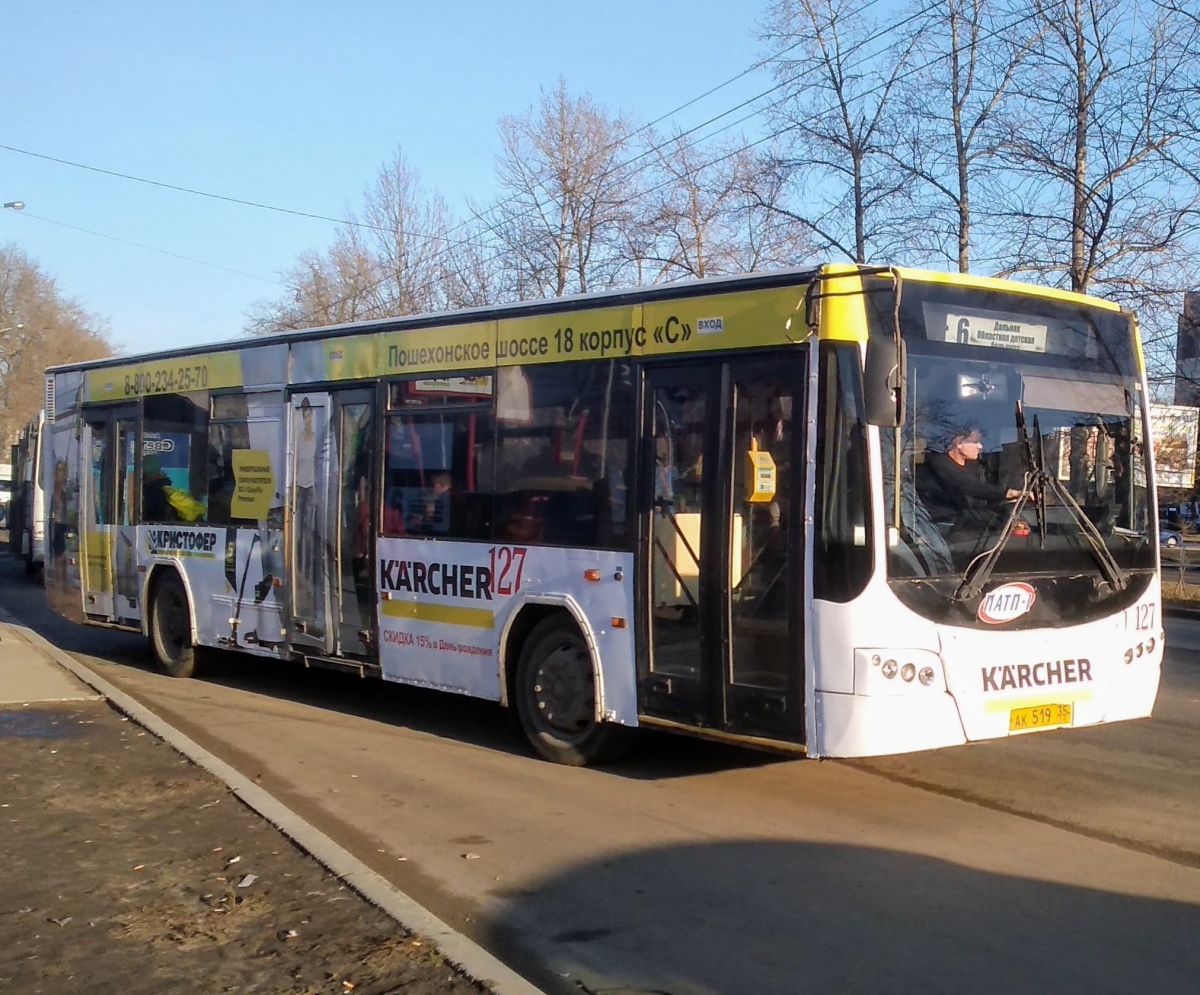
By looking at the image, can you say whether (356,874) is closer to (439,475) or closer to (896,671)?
(896,671)

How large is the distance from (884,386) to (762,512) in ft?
3.51

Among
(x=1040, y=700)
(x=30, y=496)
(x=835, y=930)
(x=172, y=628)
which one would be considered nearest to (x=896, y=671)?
(x=1040, y=700)

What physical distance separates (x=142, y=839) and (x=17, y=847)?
1.97ft

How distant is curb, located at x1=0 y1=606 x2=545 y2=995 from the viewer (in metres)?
4.66

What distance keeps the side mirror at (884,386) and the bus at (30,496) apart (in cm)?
2347

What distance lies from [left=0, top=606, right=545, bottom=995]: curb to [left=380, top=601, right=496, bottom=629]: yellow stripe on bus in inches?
68.8

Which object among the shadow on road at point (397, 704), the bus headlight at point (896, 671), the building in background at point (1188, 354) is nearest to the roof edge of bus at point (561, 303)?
the bus headlight at point (896, 671)

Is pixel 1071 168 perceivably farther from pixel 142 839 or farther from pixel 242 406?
pixel 142 839

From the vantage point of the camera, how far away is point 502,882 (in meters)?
6.19

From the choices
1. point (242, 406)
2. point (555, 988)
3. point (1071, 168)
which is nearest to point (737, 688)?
point (555, 988)

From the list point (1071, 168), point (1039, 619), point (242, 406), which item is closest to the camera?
point (1039, 619)

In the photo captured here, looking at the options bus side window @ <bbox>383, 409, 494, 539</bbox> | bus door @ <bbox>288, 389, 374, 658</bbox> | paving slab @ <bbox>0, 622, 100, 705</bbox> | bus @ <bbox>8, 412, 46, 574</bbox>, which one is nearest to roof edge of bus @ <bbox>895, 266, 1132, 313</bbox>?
bus side window @ <bbox>383, 409, 494, 539</bbox>

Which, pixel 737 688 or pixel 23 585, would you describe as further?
pixel 23 585

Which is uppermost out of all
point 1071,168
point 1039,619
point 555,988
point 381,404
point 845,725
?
point 1071,168
